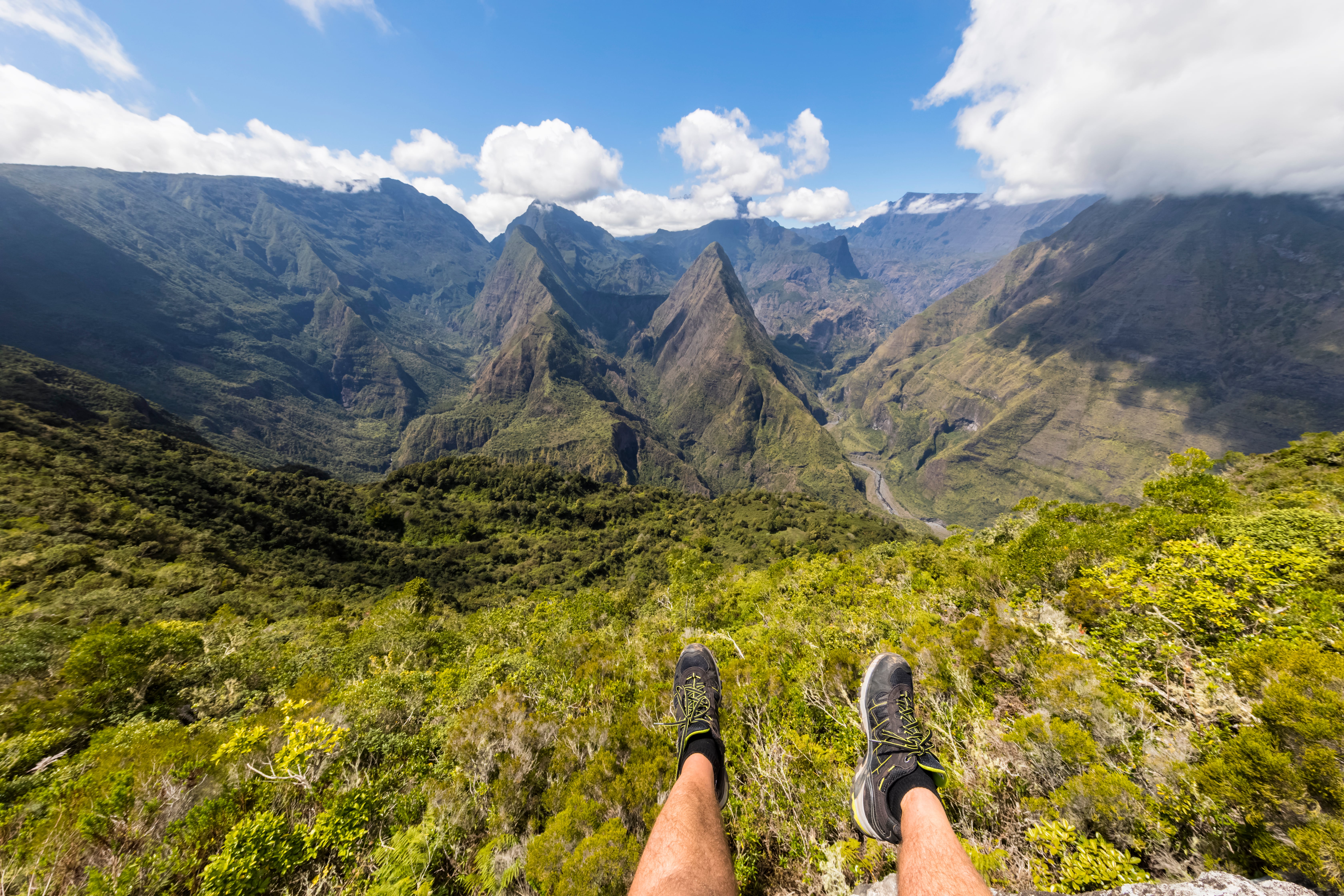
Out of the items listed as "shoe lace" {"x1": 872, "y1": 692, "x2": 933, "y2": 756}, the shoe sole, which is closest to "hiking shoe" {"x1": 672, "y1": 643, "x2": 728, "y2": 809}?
the shoe sole

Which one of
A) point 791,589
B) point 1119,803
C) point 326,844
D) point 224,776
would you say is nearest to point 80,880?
point 224,776

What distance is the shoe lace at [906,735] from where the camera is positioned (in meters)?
8.85

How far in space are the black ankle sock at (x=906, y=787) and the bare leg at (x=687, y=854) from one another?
1112mm

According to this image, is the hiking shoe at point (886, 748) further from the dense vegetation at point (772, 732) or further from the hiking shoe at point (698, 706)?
the hiking shoe at point (698, 706)

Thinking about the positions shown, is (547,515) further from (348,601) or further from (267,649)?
(267,649)

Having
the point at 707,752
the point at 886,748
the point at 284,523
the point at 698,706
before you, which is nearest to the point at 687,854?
the point at 707,752

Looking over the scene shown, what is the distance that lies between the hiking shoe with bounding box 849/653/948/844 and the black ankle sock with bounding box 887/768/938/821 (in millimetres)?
38

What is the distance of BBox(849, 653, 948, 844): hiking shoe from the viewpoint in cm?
825

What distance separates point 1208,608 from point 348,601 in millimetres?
92432

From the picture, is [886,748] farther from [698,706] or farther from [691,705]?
[691,705]

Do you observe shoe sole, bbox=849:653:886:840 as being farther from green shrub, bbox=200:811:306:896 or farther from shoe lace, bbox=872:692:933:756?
green shrub, bbox=200:811:306:896

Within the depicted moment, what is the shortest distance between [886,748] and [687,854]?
4.81 m

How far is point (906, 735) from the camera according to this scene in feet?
30.0

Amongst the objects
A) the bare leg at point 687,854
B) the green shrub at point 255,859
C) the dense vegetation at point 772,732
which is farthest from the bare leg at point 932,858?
the green shrub at point 255,859
